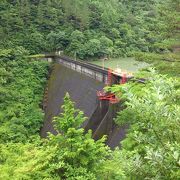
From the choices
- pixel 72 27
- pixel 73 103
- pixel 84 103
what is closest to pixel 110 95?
pixel 84 103

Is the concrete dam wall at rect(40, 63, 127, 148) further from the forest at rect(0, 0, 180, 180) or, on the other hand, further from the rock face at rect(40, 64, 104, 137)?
the forest at rect(0, 0, 180, 180)

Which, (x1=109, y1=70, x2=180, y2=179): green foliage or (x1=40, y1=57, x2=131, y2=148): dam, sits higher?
(x1=109, y1=70, x2=180, y2=179): green foliage

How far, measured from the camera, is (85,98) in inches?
663

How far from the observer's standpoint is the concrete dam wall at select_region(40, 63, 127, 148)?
44.3 ft

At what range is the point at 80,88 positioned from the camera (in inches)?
716

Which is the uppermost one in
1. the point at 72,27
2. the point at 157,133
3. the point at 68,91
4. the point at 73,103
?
the point at 72,27

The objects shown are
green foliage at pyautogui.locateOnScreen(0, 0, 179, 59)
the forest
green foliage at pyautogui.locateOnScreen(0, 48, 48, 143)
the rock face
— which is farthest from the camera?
green foliage at pyautogui.locateOnScreen(0, 0, 179, 59)

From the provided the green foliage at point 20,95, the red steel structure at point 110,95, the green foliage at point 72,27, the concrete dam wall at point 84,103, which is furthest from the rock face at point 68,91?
the green foliage at point 72,27

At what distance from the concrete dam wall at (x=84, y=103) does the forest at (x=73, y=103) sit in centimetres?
62

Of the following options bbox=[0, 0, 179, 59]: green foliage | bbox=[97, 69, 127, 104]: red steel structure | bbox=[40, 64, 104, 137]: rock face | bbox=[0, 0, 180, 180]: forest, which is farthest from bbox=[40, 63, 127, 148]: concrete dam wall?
bbox=[0, 0, 179, 59]: green foliage

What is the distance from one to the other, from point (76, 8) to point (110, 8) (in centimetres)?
497

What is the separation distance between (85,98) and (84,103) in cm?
43

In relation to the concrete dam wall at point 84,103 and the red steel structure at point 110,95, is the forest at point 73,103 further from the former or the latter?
the red steel structure at point 110,95

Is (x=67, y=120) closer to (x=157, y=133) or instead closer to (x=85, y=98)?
(x=157, y=133)
